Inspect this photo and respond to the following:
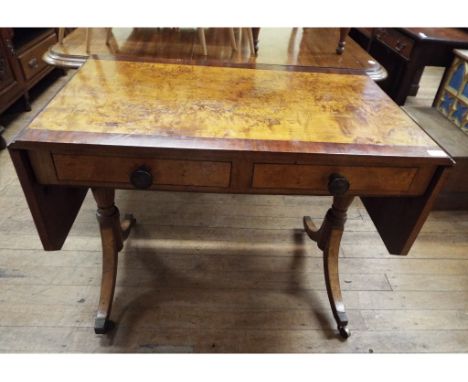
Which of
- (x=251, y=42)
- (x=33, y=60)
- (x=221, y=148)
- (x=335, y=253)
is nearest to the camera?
(x=221, y=148)

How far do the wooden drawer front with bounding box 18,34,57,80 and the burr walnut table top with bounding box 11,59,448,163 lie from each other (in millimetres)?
1622

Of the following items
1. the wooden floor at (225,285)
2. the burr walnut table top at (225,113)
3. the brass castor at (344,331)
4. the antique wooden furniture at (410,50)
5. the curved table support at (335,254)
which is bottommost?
the wooden floor at (225,285)

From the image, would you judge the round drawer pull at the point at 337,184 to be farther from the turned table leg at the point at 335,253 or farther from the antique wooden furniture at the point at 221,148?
the turned table leg at the point at 335,253

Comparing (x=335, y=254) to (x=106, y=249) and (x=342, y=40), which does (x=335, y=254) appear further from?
(x=342, y=40)

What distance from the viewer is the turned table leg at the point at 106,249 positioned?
1.19 metres

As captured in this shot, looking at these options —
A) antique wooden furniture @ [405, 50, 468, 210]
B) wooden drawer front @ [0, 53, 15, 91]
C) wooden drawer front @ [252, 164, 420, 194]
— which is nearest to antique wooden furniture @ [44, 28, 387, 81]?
antique wooden furniture @ [405, 50, 468, 210]

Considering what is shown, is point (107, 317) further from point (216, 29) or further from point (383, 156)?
point (216, 29)

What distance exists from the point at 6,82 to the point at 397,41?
9.31 feet

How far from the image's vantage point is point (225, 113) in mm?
967

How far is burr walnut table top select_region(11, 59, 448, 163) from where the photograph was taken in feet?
2.76

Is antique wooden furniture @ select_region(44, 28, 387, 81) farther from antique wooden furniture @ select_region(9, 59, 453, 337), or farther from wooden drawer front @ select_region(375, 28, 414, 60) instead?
antique wooden furniture @ select_region(9, 59, 453, 337)

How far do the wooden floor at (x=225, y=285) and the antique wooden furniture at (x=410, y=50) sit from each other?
1206mm

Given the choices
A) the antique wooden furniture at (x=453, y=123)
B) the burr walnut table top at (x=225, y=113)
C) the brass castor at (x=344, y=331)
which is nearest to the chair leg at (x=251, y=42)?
the burr walnut table top at (x=225, y=113)

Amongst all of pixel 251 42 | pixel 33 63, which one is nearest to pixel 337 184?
pixel 251 42
